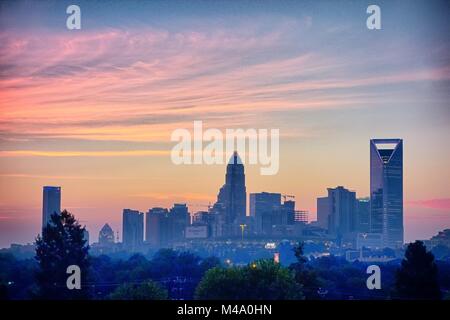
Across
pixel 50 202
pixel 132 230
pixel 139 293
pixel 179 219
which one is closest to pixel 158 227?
pixel 132 230

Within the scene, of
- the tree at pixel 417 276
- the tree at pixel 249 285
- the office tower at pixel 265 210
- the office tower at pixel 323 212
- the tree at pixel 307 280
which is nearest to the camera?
the tree at pixel 417 276

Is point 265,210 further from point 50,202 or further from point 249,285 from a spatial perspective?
point 50,202

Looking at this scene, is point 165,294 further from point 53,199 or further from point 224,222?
Result: point 53,199

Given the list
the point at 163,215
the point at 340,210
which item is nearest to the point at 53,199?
the point at 163,215

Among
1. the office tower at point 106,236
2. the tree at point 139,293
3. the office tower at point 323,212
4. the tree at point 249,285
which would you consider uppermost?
the office tower at point 323,212

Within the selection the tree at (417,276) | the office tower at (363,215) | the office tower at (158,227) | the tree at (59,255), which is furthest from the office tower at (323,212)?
the tree at (59,255)

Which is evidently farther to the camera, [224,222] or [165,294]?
[224,222]

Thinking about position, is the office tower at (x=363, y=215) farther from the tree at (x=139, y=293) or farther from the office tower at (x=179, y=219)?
the tree at (x=139, y=293)
